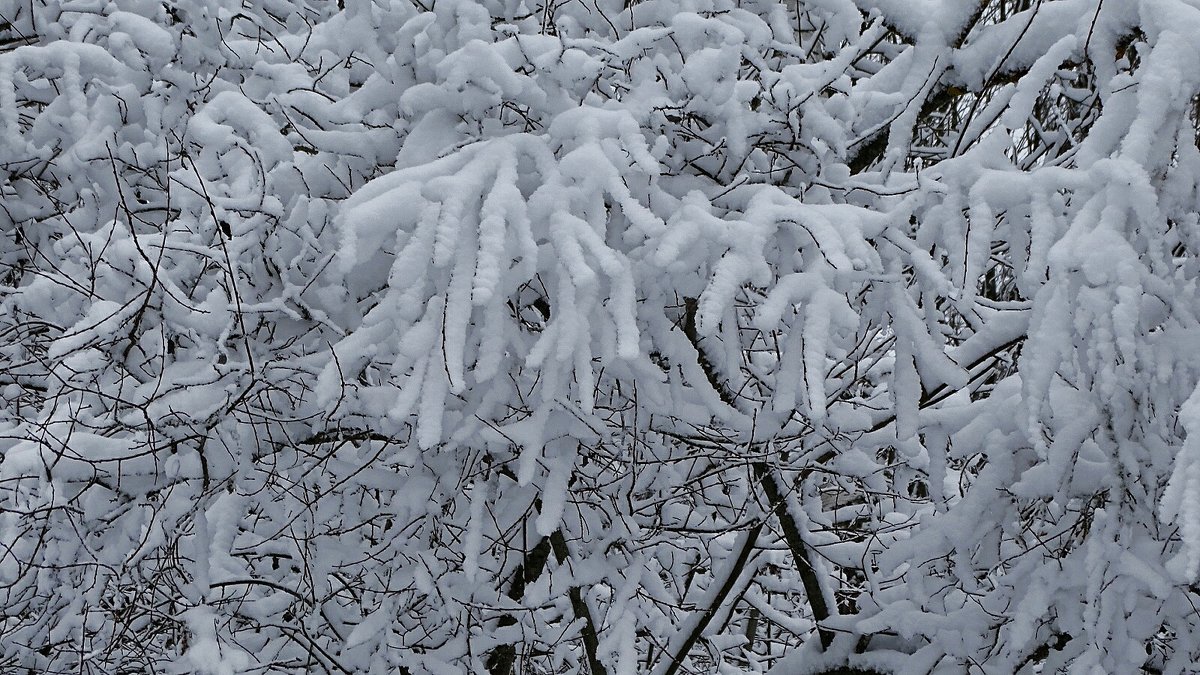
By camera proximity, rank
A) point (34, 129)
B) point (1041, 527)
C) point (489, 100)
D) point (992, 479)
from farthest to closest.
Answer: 1. point (1041, 527)
2. point (34, 129)
3. point (992, 479)
4. point (489, 100)

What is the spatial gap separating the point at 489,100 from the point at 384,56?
582mm

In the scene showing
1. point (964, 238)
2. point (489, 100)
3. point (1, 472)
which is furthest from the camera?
point (1, 472)

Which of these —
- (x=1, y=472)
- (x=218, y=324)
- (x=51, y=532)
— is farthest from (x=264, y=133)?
(x=51, y=532)

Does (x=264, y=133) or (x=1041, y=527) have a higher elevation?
(x=1041, y=527)

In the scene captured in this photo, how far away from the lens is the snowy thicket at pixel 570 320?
2.47 meters

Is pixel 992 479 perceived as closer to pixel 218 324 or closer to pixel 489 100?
pixel 489 100

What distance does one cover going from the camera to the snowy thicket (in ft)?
8.12

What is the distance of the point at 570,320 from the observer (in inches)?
98.1

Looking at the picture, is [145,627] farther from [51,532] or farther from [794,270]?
[794,270]

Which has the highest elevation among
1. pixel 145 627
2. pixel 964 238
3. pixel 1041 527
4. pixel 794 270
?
pixel 1041 527

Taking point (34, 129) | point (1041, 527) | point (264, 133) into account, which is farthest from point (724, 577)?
point (34, 129)

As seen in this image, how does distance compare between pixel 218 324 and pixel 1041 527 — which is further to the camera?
pixel 1041 527

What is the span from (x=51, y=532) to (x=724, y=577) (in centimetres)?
264

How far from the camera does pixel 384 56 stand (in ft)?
10.5
